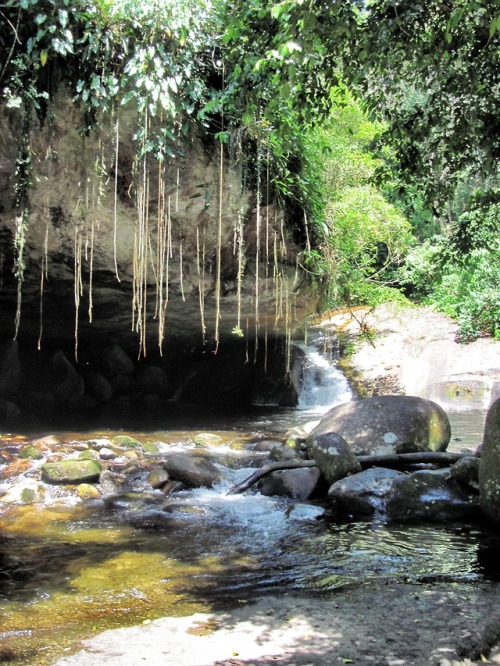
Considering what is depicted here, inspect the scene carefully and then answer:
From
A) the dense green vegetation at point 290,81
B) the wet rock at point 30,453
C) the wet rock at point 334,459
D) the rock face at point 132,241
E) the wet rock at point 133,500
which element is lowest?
the wet rock at point 133,500

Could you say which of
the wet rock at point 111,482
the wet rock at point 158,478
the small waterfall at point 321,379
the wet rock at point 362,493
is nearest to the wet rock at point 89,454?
the wet rock at point 111,482

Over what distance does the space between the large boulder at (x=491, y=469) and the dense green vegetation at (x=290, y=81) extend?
1908mm

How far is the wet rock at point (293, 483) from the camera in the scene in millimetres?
6105

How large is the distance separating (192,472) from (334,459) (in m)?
1.53

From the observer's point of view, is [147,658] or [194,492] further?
[194,492]

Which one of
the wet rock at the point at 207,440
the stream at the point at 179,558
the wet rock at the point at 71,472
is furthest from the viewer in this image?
the wet rock at the point at 207,440

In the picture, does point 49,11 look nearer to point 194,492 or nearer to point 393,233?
point 194,492

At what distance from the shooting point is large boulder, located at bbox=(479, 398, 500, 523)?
4844 mm

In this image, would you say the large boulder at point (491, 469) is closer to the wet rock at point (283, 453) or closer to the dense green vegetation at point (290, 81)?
the dense green vegetation at point (290, 81)

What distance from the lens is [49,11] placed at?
5941 mm

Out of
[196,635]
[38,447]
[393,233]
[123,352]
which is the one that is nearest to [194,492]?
[38,447]

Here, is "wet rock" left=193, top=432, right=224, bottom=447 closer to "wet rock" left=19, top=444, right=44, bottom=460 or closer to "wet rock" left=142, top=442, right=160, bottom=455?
"wet rock" left=142, top=442, right=160, bottom=455

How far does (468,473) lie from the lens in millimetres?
5527

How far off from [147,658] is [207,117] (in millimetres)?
5527
